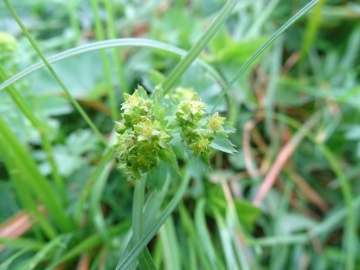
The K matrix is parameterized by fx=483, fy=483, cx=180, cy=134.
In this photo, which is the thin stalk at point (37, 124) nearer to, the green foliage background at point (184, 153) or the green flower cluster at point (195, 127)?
the green foliage background at point (184, 153)

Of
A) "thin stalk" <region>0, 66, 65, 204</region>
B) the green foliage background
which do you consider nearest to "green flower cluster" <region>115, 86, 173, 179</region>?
the green foliage background

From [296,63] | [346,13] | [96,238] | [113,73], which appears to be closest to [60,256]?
[96,238]

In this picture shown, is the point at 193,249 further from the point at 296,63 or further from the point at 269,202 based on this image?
the point at 296,63

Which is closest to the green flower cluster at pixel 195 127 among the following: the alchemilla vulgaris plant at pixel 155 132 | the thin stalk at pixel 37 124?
the alchemilla vulgaris plant at pixel 155 132

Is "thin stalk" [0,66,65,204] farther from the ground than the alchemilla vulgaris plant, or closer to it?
farther from the ground

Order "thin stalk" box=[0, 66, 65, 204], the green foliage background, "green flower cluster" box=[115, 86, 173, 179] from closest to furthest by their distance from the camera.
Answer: "green flower cluster" box=[115, 86, 173, 179] < "thin stalk" box=[0, 66, 65, 204] < the green foliage background

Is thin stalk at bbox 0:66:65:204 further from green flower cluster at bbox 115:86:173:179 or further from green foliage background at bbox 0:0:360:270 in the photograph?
green flower cluster at bbox 115:86:173:179
